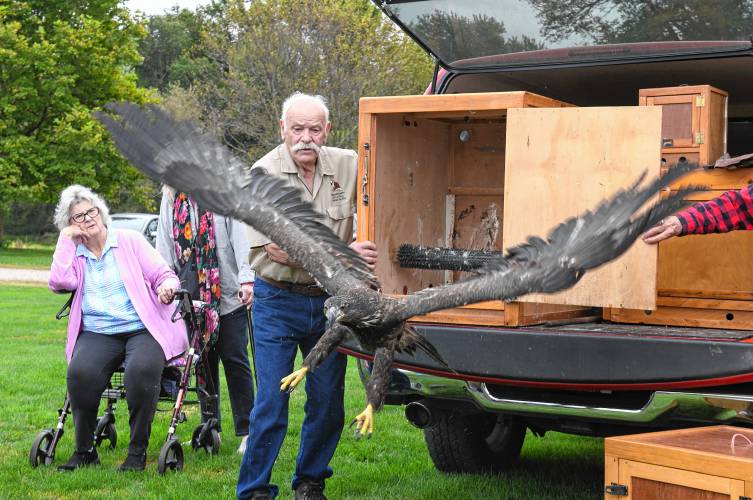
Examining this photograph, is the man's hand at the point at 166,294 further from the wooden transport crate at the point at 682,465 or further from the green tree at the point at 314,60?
the green tree at the point at 314,60

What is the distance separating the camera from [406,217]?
17.4ft

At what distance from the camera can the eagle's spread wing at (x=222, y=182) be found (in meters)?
4.50

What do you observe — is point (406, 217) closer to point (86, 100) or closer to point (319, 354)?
point (319, 354)

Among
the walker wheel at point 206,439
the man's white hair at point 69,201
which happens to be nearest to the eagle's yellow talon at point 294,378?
the walker wheel at point 206,439

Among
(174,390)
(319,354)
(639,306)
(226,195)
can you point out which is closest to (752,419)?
(639,306)

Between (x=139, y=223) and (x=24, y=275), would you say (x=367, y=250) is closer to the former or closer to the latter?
(x=24, y=275)

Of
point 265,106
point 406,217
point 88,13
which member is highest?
point 88,13

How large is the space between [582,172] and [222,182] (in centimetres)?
163

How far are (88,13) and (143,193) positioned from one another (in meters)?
6.21

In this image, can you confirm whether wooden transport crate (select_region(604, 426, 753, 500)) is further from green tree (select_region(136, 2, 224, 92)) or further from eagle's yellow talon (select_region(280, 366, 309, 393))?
green tree (select_region(136, 2, 224, 92))

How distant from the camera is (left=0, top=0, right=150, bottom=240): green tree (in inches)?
1193

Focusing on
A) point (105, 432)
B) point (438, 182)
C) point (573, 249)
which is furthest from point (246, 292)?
point (573, 249)

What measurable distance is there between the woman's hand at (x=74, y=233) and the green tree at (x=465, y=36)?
2282 mm

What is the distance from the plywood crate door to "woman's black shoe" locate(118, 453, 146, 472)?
2.58 meters
